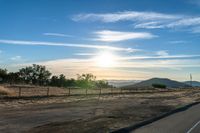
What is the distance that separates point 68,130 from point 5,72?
77425mm

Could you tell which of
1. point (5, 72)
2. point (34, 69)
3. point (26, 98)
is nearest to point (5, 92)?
point (26, 98)

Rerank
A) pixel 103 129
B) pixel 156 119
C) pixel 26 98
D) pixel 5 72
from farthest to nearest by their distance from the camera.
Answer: pixel 5 72 → pixel 26 98 → pixel 156 119 → pixel 103 129

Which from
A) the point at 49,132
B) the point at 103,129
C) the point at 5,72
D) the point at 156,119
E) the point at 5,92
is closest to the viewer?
the point at 49,132

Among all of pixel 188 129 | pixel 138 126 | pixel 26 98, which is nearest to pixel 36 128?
pixel 138 126

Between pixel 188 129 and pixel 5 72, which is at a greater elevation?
pixel 5 72

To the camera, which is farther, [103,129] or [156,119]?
[156,119]

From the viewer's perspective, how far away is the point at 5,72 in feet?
307

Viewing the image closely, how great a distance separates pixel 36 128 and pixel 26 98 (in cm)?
2459

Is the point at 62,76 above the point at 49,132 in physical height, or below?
above

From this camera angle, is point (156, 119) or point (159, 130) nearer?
point (159, 130)

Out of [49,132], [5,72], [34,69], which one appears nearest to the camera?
[49,132]

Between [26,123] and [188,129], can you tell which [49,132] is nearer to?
[26,123]

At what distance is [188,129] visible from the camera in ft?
63.2

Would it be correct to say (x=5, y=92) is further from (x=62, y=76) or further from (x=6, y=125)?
(x=62, y=76)
